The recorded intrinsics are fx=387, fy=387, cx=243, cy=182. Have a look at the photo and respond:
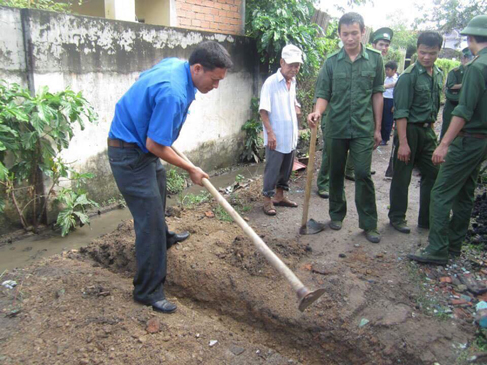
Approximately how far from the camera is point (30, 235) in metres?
4.37

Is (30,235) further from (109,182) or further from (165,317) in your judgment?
(165,317)

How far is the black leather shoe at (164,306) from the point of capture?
2902 millimetres

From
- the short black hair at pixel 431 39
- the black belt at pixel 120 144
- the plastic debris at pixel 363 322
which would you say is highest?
the short black hair at pixel 431 39

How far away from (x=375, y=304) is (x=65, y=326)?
7.38 feet

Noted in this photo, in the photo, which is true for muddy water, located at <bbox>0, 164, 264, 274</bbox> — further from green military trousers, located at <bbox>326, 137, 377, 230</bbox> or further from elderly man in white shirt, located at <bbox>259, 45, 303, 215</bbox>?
green military trousers, located at <bbox>326, 137, 377, 230</bbox>

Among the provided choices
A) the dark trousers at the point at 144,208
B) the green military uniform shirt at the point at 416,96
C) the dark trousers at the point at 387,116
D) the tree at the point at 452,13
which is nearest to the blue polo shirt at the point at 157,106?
the dark trousers at the point at 144,208

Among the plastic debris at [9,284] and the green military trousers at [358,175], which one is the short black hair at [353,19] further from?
the plastic debris at [9,284]

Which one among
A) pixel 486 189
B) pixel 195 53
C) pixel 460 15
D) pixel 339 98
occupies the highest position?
pixel 460 15

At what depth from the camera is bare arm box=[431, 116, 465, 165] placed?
3.09 meters

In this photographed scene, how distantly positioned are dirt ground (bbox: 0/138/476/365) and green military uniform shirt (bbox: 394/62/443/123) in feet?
4.14

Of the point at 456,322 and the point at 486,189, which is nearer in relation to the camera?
the point at 456,322

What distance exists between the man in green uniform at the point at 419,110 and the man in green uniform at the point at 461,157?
20.5 inches

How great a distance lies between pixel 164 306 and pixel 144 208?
762 millimetres

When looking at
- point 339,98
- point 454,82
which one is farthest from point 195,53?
point 454,82
